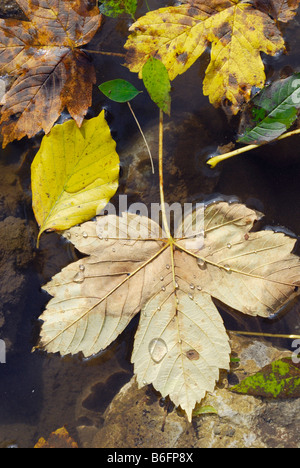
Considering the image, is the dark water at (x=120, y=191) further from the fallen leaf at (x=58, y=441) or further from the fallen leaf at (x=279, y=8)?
Result: the fallen leaf at (x=279, y=8)

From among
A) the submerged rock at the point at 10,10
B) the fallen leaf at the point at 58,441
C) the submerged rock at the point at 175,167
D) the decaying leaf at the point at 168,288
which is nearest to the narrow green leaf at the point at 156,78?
the submerged rock at the point at 175,167

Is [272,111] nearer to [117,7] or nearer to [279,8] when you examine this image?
[279,8]

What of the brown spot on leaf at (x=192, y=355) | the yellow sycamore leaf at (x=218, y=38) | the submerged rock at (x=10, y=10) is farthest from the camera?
the submerged rock at (x=10, y=10)

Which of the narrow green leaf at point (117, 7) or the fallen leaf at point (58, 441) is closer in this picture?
the fallen leaf at point (58, 441)

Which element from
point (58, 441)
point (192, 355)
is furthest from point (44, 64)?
point (58, 441)
